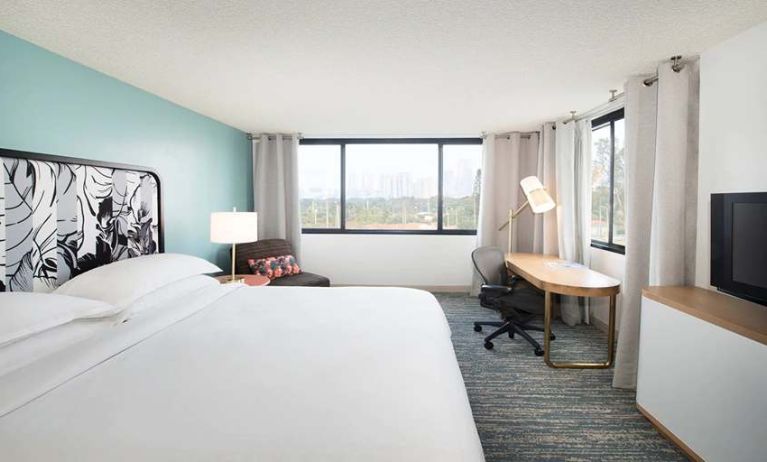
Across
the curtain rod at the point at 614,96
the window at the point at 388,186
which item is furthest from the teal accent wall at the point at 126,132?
the curtain rod at the point at 614,96

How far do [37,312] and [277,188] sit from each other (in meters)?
3.52

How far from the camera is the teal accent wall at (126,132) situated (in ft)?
6.73

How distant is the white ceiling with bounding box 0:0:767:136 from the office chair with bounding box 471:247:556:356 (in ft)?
5.14

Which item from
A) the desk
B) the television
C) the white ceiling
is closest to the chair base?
the desk

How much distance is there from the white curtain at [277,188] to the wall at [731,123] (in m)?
4.20

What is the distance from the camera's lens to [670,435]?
A: 201 cm

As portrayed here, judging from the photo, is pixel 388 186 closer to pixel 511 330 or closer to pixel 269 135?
pixel 269 135

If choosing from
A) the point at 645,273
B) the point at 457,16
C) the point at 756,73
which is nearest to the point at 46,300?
the point at 457,16

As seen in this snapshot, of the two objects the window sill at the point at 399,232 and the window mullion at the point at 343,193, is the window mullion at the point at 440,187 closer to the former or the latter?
the window sill at the point at 399,232

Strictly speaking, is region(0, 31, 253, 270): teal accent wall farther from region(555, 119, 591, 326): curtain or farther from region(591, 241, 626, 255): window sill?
region(591, 241, 626, 255): window sill

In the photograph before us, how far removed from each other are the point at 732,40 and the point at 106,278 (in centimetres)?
384

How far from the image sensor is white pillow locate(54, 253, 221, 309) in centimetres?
203

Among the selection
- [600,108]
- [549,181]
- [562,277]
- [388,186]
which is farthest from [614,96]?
[388,186]

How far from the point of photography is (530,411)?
2.32 meters
